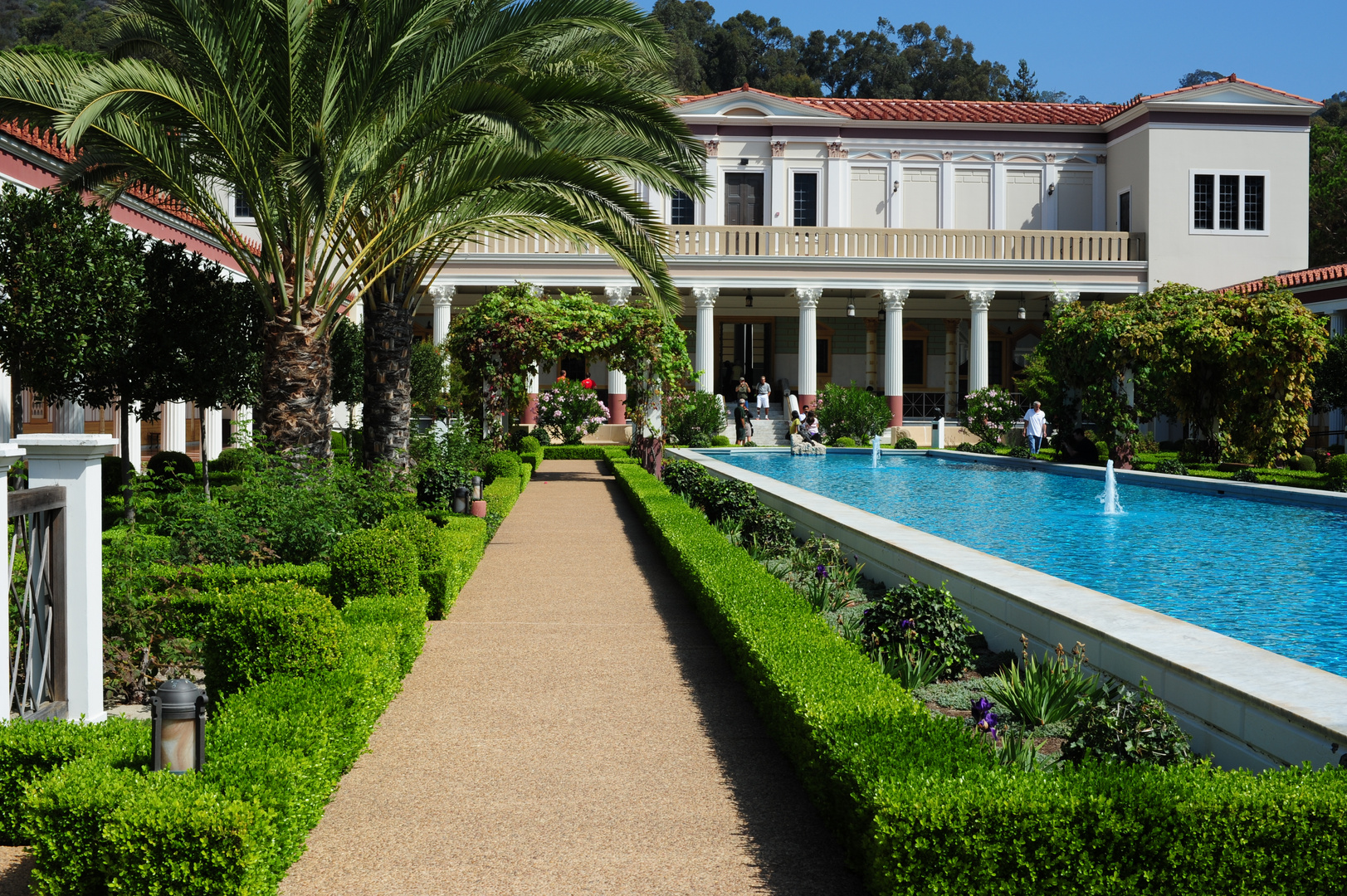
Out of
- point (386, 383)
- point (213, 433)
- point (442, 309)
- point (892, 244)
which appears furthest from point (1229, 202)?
point (213, 433)

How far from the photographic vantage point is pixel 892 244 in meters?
29.6

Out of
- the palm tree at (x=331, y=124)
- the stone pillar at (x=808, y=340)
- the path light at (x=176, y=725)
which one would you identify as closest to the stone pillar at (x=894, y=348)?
the stone pillar at (x=808, y=340)

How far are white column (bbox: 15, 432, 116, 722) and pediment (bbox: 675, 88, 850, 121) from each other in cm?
2837

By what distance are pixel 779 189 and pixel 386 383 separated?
20.9 meters

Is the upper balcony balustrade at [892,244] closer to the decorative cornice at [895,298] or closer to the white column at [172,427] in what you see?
the decorative cornice at [895,298]

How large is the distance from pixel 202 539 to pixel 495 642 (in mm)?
2452

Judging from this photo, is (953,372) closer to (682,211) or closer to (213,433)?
(682,211)

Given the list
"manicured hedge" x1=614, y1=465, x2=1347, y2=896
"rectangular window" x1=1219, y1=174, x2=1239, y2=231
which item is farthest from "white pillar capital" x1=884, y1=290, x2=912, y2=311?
"manicured hedge" x1=614, y1=465, x2=1347, y2=896

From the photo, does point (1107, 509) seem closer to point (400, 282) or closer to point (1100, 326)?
point (1100, 326)

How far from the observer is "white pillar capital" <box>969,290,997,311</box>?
2956 cm

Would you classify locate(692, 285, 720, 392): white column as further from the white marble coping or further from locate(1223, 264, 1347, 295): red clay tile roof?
the white marble coping

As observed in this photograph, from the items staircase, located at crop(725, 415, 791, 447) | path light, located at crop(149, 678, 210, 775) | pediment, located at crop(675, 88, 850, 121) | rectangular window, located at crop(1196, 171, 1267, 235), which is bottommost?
path light, located at crop(149, 678, 210, 775)

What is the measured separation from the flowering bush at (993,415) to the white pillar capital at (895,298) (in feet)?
13.9

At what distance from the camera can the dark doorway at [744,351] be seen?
112ft
